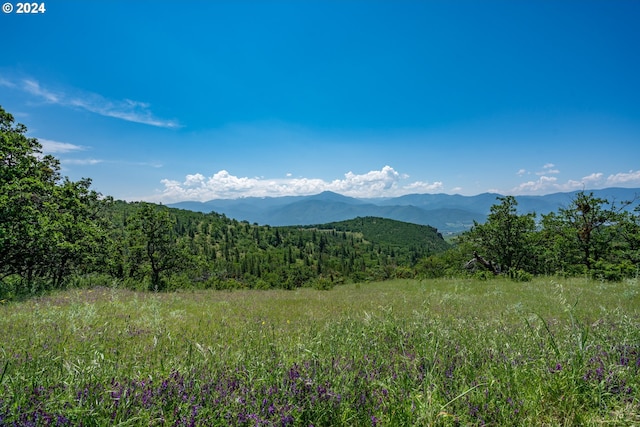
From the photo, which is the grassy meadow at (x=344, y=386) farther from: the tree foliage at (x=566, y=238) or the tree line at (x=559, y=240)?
the tree foliage at (x=566, y=238)

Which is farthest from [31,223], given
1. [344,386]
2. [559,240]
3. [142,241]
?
[559,240]

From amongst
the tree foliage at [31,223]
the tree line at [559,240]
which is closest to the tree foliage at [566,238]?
the tree line at [559,240]

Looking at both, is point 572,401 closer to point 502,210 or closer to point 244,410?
point 244,410

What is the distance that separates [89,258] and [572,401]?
23959 mm

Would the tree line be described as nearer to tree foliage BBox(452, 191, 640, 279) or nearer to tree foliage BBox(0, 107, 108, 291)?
tree foliage BBox(452, 191, 640, 279)

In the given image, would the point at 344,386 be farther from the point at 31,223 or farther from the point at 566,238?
the point at 566,238

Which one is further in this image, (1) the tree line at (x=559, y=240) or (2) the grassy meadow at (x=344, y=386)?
(1) the tree line at (x=559, y=240)

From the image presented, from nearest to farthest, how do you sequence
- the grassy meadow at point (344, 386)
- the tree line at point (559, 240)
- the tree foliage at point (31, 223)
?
the grassy meadow at point (344, 386), the tree foliage at point (31, 223), the tree line at point (559, 240)

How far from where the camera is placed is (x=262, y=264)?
10756 centimetres

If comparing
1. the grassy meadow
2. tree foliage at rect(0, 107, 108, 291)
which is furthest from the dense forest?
the grassy meadow

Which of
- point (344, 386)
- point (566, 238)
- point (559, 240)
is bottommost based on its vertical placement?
point (559, 240)

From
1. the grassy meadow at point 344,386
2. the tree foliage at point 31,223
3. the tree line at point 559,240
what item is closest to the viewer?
the grassy meadow at point 344,386

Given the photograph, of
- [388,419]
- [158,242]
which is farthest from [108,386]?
[158,242]

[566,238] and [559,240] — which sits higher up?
[566,238]
